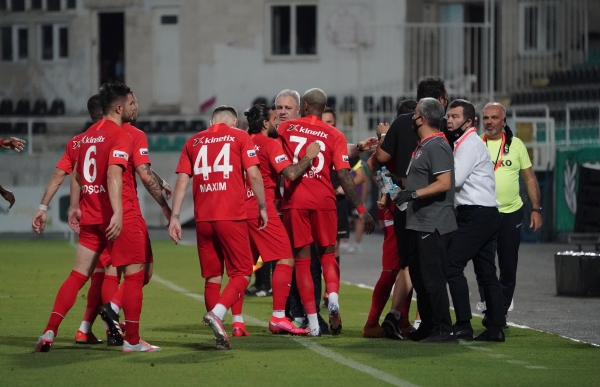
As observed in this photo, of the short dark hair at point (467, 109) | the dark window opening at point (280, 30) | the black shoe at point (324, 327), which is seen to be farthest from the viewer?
the dark window opening at point (280, 30)

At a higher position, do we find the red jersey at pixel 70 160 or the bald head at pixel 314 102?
the bald head at pixel 314 102

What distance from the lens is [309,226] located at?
415 inches

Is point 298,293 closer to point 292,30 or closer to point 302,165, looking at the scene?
point 302,165

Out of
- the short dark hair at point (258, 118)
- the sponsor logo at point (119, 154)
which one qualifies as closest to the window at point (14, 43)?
the short dark hair at point (258, 118)

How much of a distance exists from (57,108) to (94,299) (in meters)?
31.3

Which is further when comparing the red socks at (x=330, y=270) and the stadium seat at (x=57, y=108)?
the stadium seat at (x=57, y=108)

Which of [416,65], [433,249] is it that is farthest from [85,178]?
[416,65]

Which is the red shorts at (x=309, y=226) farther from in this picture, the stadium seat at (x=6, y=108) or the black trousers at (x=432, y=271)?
the stadium seat at (x=6, y=108)

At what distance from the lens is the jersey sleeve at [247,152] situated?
959 centimetres

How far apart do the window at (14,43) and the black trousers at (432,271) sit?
119 ft

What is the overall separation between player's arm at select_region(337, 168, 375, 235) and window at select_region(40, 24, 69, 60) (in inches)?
1346

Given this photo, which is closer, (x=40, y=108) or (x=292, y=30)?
(x=292, y=30)

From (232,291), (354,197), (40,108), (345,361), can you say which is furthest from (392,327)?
(40,108)

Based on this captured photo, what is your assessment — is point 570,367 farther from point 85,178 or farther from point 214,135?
point 85,178
